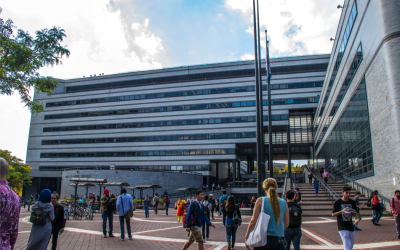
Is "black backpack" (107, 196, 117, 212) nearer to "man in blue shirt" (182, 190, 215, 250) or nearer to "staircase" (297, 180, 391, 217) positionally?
"man in blue shirt" (182, 190, 215, 250)

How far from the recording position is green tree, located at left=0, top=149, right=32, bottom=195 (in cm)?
5415

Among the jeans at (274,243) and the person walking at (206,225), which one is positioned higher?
the jeans at (274,243)

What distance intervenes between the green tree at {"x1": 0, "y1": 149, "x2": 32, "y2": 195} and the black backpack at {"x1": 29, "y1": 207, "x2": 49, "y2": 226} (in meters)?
55.8

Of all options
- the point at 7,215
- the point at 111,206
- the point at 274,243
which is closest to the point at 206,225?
the point at 111,206

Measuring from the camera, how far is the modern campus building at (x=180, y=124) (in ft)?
147


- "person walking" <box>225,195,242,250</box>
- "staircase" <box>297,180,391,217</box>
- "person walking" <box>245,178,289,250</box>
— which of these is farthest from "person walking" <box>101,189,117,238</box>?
"staircase" <box>297,180,391,217</box>

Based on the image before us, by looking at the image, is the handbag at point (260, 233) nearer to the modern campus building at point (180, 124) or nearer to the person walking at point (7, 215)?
the person walking at point (7, 215)

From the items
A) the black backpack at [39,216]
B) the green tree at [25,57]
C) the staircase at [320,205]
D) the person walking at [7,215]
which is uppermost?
the green tree at [25,57]

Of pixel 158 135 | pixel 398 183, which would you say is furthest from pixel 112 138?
pixel 398 183

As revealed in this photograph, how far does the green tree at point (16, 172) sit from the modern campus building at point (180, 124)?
271 cm

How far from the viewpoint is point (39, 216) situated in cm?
538

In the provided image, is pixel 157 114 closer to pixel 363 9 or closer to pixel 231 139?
pixel 231 139

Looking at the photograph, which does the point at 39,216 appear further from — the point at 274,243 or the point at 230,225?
the point at 230,225

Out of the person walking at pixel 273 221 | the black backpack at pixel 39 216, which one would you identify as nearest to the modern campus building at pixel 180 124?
the person walking at pixel 273 221
